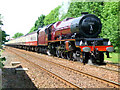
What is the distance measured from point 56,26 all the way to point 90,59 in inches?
249

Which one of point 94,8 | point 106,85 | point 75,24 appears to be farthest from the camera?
point 94,8

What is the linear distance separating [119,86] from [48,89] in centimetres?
252

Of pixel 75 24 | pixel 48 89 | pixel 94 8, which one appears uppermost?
pixel 94 8

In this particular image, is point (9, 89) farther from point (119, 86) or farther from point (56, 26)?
point (56, 26)

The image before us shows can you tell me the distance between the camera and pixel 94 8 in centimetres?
2928

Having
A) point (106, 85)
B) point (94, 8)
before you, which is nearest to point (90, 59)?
point (106, 85)

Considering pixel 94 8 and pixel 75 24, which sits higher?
pixel 94 8

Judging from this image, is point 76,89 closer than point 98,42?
Yes

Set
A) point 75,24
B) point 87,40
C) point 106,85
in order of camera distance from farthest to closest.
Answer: point 75,24 < point 87,40 < point 106,85

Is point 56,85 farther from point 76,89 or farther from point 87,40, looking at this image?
point 87,40

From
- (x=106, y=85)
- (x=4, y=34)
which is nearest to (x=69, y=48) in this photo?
(x=106, y=85)

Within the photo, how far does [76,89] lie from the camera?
5.72 metres

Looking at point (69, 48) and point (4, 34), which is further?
point (69, 48)

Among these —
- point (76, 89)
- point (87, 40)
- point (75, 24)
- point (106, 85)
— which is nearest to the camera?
point (76, 89)
